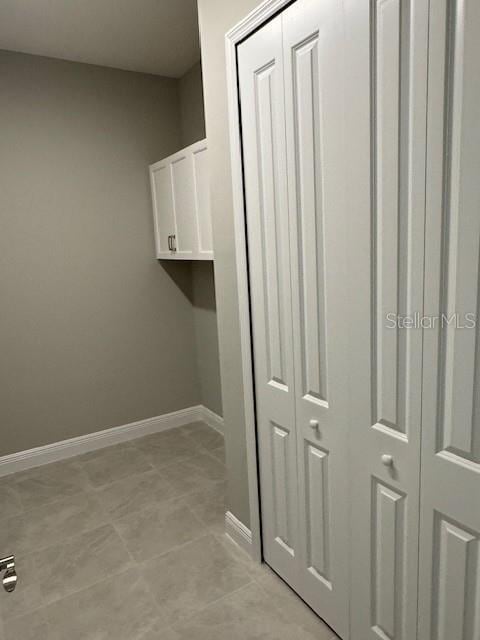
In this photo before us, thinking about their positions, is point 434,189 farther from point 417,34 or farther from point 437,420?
point 437,420

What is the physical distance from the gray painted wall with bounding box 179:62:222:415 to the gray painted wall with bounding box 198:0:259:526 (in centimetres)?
132

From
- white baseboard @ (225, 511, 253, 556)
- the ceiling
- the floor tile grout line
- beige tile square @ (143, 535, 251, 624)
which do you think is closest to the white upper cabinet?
the ceiling

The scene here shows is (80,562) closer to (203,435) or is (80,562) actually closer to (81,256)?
(203,435)

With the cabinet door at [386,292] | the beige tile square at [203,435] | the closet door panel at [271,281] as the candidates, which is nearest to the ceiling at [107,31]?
the closet door panel at [271,281]

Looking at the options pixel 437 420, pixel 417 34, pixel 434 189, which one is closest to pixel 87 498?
pixel 437 420

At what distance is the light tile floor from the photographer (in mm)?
1871

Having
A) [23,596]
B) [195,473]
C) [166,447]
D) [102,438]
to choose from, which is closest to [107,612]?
[23,596]

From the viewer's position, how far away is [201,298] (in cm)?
369

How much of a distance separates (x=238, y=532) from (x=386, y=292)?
159 centimetres

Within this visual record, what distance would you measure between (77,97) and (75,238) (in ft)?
3.16

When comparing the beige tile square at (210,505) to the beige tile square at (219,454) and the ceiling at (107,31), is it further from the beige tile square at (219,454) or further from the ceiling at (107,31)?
the ceiling at (107,31)

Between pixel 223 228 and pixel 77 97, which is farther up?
pixel 77 97

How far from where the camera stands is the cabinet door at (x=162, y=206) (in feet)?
10.7

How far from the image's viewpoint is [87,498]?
2.85m
